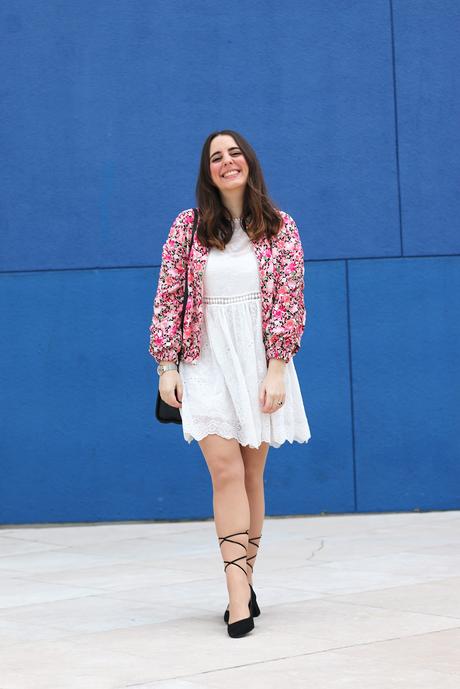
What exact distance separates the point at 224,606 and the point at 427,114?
13.6ft

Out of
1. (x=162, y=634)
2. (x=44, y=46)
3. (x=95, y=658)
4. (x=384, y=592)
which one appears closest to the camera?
(x=95, y=658)

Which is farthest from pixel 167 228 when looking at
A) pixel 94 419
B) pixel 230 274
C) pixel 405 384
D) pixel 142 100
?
pixel 230 274

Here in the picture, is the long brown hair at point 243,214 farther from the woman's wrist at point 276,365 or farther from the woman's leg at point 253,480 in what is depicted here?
the woman's leg at point 253,480

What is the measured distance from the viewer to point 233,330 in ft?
16.4

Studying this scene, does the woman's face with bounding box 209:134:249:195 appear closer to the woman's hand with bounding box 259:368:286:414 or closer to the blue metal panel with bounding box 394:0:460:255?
the woman's hand with bounding box 259:368:286:414

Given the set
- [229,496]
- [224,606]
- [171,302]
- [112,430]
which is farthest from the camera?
[112,430]

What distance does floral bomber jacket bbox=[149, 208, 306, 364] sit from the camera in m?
4.97

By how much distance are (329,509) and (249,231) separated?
3610 mm

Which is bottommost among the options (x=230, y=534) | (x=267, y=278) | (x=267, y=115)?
(x=230, y=534)

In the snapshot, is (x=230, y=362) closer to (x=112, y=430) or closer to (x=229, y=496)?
(x=229, y=496)

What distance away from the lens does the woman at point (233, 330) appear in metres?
4.92

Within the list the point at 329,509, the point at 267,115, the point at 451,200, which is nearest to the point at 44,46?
the point at 267,115

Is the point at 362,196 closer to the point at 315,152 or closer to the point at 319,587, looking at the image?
the point at 315,152

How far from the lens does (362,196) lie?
8.26 metres
